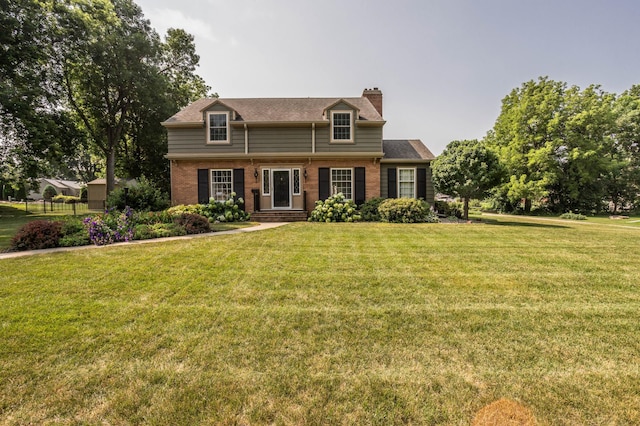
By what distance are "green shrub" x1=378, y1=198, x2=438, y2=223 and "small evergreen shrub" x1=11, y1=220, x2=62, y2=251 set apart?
10.8 meters

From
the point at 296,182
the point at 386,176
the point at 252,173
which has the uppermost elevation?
the point at 252,173

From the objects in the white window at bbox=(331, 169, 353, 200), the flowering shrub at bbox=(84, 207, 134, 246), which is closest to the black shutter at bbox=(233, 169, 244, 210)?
the white window at bbox=(331, 169, 353, 200)

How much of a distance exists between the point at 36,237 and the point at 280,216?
8.10m

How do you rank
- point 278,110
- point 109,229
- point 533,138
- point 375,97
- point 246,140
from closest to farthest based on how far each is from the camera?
1. point 109,229
2. point 246,140
3. point 278,110
4. point 375,97
5. point 533,138

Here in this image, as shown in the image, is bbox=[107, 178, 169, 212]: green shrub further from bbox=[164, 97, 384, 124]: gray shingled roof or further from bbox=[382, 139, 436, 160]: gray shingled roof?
bbox=[382, 139, 436, 160]: gray shingled roof

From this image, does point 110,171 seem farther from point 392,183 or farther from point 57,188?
point 57,188

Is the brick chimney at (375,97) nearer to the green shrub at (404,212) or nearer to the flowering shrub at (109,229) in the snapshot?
the green shrub at (404,212)

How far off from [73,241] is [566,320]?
1002 centimetres

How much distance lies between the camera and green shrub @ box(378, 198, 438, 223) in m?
11.8

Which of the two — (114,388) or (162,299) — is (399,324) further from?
(162,299)

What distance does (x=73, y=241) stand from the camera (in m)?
6.99

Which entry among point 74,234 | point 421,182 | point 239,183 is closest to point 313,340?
point 74,234

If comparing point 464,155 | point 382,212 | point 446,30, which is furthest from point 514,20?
point 382,212

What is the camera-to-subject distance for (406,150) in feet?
50.1
